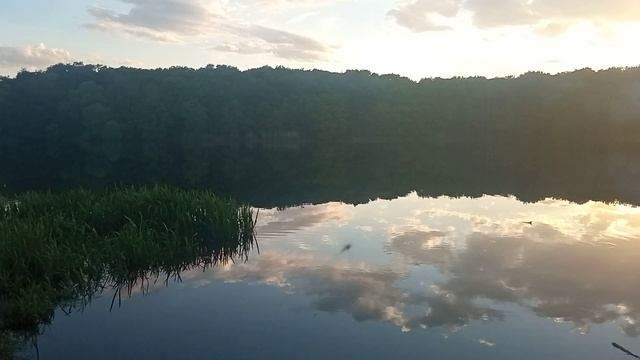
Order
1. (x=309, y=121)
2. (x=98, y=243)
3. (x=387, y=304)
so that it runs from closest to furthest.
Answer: (x=387, y=304) < (x=98, y=243) < (x=309, y=121)

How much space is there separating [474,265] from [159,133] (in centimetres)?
11249

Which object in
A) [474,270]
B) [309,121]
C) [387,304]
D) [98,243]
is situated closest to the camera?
[387,304]

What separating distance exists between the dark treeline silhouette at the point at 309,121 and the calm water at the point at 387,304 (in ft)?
134

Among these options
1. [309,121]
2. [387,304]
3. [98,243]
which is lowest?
[387,304]

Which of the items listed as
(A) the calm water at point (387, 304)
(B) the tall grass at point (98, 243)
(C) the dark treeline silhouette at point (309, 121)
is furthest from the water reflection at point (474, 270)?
(C) the dark treeline silhouette at point (309, 121)

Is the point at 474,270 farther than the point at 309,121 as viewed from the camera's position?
No

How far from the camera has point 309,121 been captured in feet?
456

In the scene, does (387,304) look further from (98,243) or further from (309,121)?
(309,121)

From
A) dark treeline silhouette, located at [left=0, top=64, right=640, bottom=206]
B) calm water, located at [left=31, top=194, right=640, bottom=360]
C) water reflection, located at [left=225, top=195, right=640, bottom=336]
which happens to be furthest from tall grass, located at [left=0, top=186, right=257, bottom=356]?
dark treeline silhouette, located at [left=0, top=64, right=640, bottom=206]

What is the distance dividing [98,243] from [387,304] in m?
9.46

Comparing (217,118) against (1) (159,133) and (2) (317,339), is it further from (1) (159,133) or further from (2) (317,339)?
(2) (317,339)

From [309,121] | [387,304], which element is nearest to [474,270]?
[387,304]

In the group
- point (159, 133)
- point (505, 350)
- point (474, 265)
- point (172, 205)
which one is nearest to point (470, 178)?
point (474, 265)

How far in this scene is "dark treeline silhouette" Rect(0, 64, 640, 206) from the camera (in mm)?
78250
